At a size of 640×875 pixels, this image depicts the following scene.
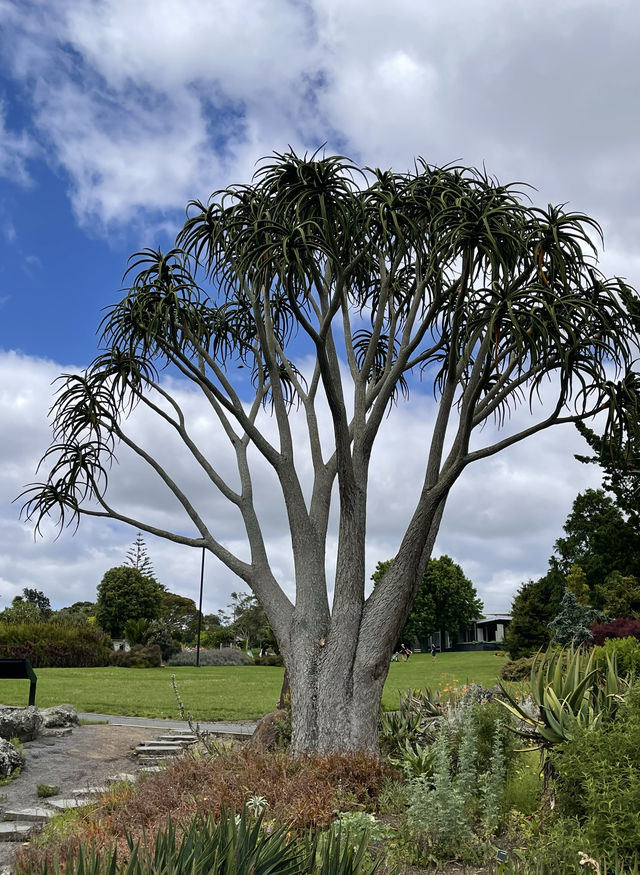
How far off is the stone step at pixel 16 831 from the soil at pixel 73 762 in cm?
17

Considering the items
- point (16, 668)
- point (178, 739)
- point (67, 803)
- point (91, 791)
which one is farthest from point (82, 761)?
point (67, 803)

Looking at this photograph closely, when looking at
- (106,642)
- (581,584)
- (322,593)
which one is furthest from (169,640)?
(322,593)

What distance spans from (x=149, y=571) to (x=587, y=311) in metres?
67.0

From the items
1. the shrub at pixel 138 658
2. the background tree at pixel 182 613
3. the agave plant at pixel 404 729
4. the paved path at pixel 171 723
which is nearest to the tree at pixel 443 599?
the background tree at pixel 182 613

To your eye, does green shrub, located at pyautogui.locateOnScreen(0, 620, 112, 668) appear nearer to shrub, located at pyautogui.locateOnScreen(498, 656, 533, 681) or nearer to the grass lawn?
the grass lawn

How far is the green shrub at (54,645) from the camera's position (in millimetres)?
34281

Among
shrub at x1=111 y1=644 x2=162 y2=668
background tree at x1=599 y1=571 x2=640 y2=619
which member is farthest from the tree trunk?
shrub at x1=111 y1=644 x2=162 y2=668

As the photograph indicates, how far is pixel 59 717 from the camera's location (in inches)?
556

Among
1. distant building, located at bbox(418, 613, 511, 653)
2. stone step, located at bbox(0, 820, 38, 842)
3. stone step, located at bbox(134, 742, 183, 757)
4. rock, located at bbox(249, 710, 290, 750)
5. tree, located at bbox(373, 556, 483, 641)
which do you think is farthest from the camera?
distant building, located at bbox(418, 613, 511, 653)

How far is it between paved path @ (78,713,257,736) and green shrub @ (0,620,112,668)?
59.4 ft

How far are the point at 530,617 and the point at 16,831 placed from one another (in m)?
27.8

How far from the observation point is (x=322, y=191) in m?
10.2

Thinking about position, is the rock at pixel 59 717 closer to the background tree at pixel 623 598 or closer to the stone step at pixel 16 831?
the stone step at pixel 16 831

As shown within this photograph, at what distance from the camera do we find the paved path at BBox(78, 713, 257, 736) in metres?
15.0
